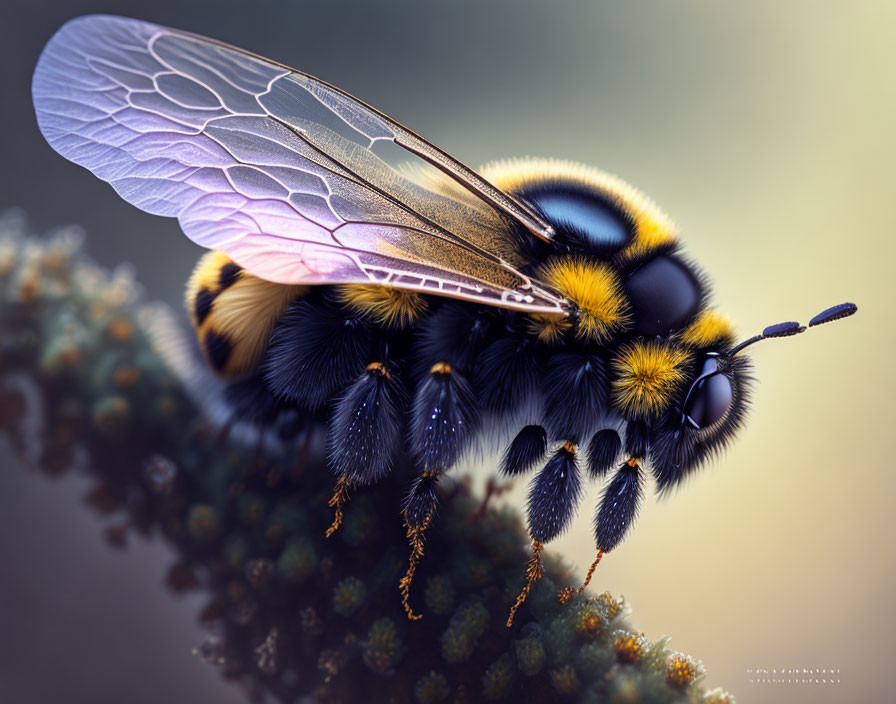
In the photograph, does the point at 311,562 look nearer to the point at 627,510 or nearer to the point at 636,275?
the point at 627,510

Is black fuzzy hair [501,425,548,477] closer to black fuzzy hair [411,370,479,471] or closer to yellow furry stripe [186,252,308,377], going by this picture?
black fuzzy hair [411,370,479,471]

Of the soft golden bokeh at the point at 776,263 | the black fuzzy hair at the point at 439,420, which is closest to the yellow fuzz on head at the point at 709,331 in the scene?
the black fuzzy hair at the point at 439,420

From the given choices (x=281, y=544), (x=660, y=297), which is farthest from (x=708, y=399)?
(x=281, y=544)

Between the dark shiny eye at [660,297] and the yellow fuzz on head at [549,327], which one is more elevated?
the dark shiny eye at [660,297]

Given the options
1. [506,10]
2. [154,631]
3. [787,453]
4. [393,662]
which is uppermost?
[506,10]

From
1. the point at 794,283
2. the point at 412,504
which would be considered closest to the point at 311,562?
the point at 412,504

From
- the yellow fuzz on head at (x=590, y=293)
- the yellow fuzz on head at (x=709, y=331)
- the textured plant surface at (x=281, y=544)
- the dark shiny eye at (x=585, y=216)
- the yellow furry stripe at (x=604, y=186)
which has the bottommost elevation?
the textured plant surface at (x=281, y=544)

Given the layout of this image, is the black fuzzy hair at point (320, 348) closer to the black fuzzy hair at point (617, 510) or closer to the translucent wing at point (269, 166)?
the translucent wing at point (269, 166)
